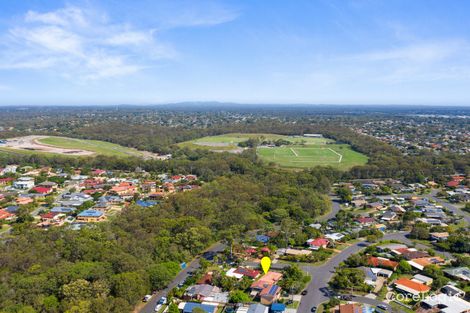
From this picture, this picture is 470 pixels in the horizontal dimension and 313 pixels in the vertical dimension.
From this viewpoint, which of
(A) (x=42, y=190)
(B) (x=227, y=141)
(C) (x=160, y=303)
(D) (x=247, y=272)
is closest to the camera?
(C) (x=160, y=303)

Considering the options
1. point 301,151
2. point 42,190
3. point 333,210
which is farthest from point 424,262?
point 301,151

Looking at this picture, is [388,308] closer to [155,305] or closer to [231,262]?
[231,262]

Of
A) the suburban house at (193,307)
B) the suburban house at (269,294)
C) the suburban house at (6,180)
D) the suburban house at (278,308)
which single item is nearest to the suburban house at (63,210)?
the suburban house at (6,180)

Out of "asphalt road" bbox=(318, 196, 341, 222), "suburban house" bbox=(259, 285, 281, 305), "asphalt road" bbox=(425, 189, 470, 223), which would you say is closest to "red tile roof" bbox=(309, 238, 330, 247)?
"asphalt road" bbox=(318, 196, 341, 222)

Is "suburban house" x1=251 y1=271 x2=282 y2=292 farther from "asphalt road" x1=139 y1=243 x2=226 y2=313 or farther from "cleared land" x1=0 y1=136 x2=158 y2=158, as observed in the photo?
"cleared land" x1=0 y1=136 x2=158 y2=158

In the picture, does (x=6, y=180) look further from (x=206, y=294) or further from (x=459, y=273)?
(x=459, y=273)

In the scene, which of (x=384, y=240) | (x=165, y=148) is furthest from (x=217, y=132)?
(x=384, y=240)

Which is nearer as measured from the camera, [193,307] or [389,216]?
[193,307]
